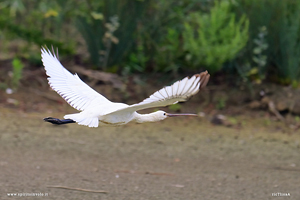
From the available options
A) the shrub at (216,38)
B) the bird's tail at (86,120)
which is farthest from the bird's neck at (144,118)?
the shrub at (216,38)

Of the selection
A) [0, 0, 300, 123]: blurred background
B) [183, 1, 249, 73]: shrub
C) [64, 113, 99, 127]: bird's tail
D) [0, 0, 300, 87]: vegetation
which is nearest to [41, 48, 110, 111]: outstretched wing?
[64, 113, 99, 127]: bird's tail

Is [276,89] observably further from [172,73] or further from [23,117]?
[23,117]

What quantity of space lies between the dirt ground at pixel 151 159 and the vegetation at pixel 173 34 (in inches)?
45.9

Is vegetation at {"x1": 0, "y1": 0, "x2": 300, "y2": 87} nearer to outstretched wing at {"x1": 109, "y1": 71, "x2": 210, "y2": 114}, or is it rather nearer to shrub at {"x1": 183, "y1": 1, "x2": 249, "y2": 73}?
shrub at {"x1": 183, "y1": 1, "x2": 249, "y2": 73}

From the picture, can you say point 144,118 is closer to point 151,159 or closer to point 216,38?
point 151,159

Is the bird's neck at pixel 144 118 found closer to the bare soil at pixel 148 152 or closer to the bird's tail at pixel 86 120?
the bird's tail at pixel 86 120

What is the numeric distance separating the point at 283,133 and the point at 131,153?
2.61m

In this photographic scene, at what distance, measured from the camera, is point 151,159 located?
7203 mm

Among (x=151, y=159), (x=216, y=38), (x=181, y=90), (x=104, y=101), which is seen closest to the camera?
(x=181, y=90)

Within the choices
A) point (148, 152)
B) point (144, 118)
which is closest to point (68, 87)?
Answer: point (144, 118)

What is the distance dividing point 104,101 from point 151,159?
81.6 inches

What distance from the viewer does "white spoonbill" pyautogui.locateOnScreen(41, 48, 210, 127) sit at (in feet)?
13.0

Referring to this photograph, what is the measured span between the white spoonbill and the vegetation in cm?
365

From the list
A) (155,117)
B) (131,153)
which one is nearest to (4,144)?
(131,153)
